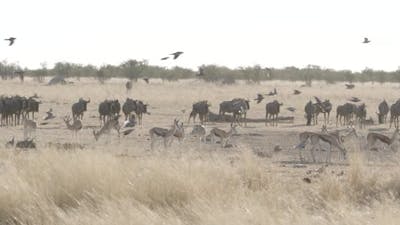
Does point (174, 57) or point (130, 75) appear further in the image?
point (130, 75)

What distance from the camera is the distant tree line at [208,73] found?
95688 millimetres

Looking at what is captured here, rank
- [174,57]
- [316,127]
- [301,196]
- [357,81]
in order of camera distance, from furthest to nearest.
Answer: [357,81]
[316,127]
[174,57]
[301,196]

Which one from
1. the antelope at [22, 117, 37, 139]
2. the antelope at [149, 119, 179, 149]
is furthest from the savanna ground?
the antelope at [22, 117, 37, 139]

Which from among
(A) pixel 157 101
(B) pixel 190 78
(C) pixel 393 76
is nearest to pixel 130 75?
(B) pixel 190 78

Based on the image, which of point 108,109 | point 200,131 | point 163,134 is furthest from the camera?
point 108,109

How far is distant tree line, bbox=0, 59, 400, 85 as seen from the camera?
314ft

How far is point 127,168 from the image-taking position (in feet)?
43.5

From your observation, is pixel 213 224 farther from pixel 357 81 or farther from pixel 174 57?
pixel 357 81

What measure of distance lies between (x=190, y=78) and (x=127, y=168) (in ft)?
297

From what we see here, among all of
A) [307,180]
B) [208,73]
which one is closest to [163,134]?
[307,180]

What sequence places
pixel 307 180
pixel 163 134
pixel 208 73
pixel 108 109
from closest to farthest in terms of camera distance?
pixel 307 180 < pixel 163 134 < pixel 108 109 < pixel 208 73

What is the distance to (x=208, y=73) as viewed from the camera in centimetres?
9081

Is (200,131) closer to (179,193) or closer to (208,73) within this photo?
(179,193)

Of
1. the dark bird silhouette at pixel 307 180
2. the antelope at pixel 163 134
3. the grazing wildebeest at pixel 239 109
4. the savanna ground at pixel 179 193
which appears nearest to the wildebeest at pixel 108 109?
the grazing wildebeest at pixel 239 109
